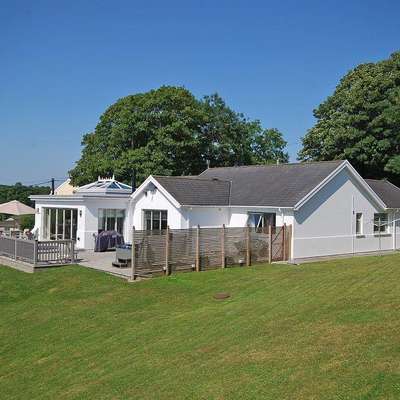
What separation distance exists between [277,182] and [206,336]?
16852mm

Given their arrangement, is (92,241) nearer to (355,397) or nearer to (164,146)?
(164,146)

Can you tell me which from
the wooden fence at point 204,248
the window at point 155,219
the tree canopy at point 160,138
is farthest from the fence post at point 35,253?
the tree canopy at point 160,138

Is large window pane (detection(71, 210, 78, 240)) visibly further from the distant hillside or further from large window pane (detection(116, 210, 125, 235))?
→ the distant hillside

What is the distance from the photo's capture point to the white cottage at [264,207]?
84.3 ft

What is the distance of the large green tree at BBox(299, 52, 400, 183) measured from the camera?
126ft

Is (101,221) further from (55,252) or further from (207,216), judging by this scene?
(55,252)

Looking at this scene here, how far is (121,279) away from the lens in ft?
65.8

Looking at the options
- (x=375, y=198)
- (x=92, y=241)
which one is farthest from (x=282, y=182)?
(x=92, y=241)

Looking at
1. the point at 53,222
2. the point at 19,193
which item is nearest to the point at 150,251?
the point at 53,222

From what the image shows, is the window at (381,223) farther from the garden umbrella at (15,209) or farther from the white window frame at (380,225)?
the garden umbrella at (15,209)

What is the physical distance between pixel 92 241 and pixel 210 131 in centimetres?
2445

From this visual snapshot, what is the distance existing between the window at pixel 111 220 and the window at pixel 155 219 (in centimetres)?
218

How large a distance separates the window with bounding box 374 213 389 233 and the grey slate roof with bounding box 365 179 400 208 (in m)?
0.72

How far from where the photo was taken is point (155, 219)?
28.1 m
